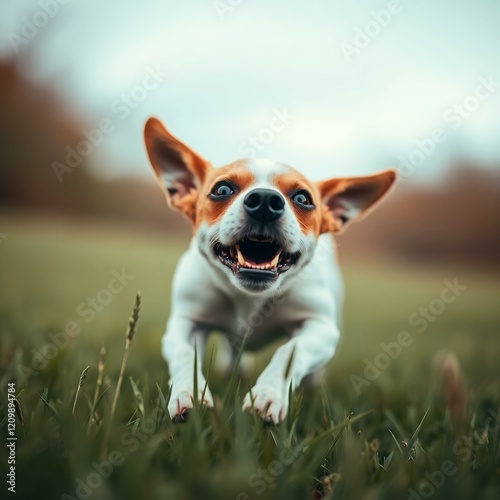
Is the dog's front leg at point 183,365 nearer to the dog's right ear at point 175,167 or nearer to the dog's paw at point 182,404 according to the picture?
the dog's paw at point 182,404

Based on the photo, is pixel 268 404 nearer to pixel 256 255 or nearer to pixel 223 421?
pixel 223 421

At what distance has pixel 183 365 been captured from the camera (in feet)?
6.80

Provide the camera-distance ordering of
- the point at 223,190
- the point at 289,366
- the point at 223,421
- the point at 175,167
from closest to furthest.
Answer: the point at 223,421 < the point at 289,366 < the point at 223,190 < the point at 175,167

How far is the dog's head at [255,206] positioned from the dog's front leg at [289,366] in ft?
0.82

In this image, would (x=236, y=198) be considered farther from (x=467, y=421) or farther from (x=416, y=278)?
(x=416, y=278)

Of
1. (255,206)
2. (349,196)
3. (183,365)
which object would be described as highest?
(349,196)

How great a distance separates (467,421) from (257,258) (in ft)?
3.60

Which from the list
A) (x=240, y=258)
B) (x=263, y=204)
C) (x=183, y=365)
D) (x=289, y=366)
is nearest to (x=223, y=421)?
(x=289, y=366)

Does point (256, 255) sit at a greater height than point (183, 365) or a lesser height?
greater

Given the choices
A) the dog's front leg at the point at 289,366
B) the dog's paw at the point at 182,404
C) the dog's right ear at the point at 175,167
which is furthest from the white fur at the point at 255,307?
the dog's right ear at the point at 175,167

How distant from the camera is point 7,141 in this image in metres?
15.4

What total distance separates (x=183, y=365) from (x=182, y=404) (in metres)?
0.33

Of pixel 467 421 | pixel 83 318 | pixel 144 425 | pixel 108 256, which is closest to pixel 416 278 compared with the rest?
pixel 108 256

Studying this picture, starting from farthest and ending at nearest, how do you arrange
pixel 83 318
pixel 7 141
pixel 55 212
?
1. pixel 55 212
2. pixel 7 141
3. pixel 83 318
